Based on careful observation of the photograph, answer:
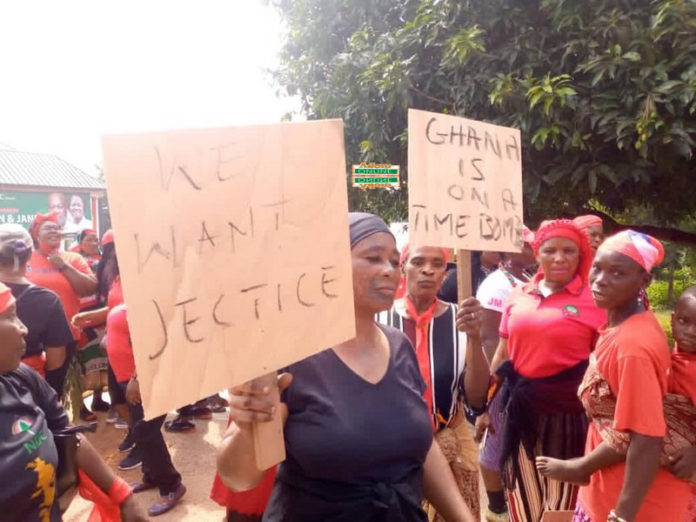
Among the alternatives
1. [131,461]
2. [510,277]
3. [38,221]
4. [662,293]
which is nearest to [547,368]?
[510,277]

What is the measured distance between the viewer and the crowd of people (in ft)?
4.68

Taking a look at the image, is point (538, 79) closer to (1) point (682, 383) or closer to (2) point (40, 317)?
(1) point (682, 383)

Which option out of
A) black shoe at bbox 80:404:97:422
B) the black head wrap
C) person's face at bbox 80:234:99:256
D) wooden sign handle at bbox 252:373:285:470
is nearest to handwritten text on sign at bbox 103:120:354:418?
wooden sign handle at bbox 252:373:285:470

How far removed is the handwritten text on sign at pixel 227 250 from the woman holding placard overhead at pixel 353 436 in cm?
20

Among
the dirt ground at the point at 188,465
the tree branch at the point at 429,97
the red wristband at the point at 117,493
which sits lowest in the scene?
the dirt ground at the point at 188,465

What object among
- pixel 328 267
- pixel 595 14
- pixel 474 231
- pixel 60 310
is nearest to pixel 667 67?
pixel 595 14

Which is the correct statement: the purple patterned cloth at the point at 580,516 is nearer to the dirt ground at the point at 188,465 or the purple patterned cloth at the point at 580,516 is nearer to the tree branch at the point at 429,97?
the dirt ground at the point at 188,465

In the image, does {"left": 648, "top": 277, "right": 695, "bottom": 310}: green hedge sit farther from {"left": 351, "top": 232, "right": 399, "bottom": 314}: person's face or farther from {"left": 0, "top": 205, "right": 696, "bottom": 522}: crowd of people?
{"left": 351, "top": 232, "right": 399, "bottom": 314}: person's face

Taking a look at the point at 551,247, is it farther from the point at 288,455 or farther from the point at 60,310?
the point at 60,310

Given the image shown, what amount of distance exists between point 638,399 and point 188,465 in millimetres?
3918

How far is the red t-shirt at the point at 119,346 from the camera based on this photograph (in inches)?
158

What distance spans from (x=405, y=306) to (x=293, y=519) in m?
1.05

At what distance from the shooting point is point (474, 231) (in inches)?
77.8

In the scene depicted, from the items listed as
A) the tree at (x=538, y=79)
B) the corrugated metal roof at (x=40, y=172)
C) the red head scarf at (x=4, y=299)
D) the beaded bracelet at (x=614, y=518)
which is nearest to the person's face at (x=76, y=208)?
the corrugated metal roof at (x=40, y=172)
